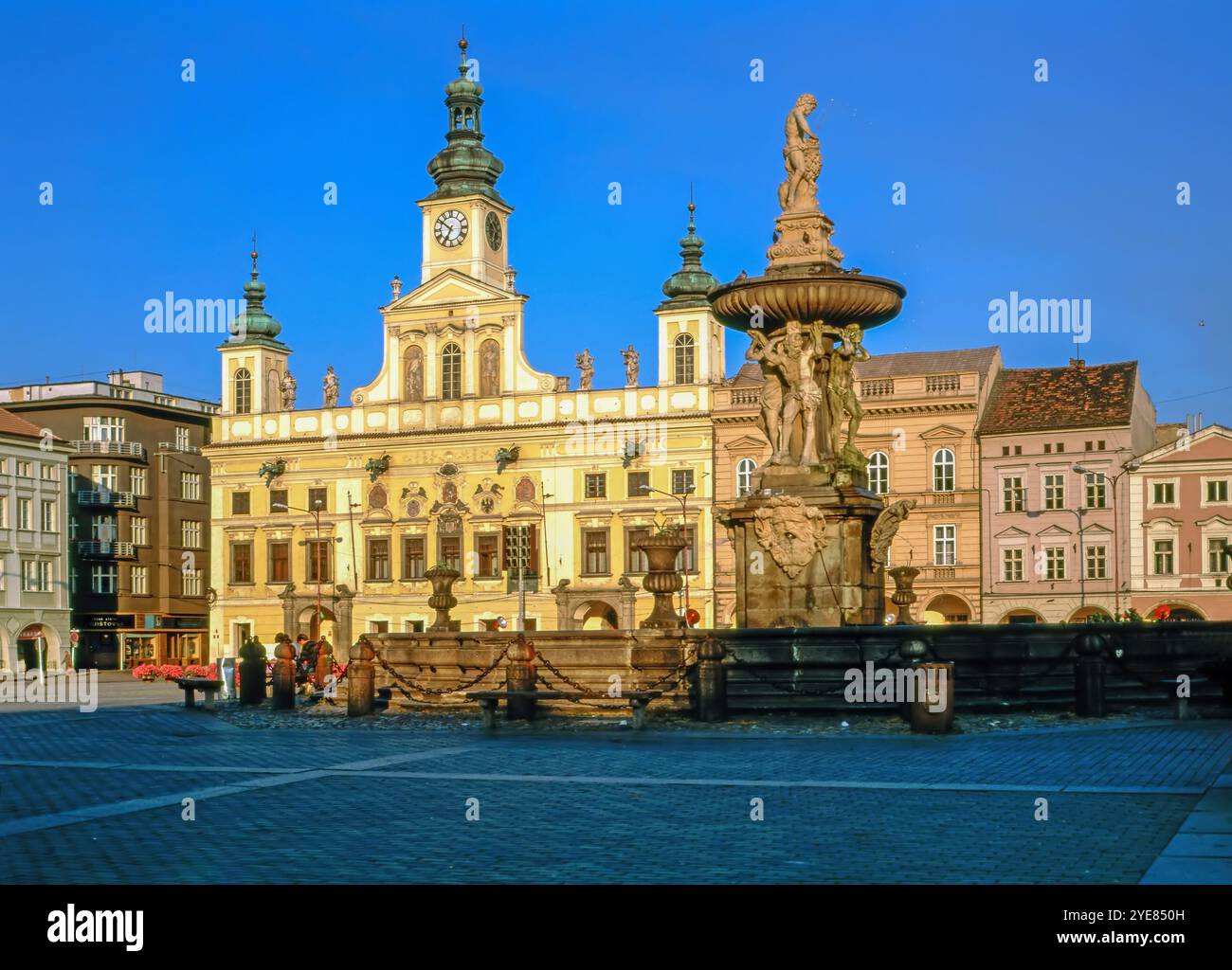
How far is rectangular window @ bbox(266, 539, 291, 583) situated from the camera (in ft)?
237

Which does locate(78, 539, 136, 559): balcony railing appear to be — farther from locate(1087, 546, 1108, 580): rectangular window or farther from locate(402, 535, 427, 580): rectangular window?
locate(1087, 546, 1108, 580): rectangular window

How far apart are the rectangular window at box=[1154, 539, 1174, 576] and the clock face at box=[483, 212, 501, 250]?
99.1ft

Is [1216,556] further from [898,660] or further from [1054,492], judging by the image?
[898,660]

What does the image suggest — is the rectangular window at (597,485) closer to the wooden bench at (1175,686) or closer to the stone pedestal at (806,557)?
the stone pedestal at (806,557)

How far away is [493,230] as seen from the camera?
70438 millimetres

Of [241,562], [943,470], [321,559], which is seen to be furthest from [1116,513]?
[241,562]

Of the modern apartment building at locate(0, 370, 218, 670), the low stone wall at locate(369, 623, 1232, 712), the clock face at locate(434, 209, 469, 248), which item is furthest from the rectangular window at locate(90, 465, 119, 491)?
the low stone wall at locate(369, 623, 1232, 712)

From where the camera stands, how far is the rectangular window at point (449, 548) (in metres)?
68.7

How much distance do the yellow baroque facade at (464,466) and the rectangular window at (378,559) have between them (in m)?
0.09
